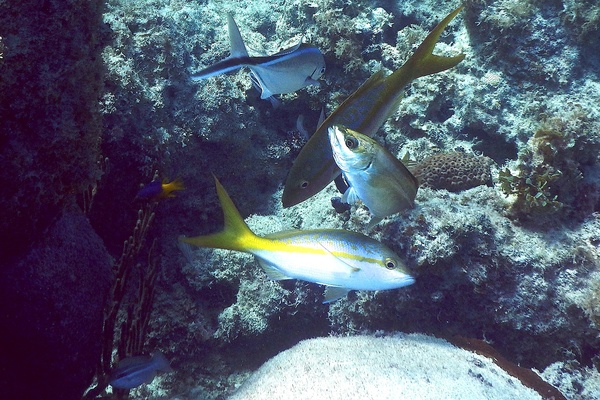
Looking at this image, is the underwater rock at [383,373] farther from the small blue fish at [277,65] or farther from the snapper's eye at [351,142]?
the small blue fish at [277,65]

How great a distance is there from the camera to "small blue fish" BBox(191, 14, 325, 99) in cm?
236

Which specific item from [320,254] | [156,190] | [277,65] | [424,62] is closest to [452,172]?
[424,62]

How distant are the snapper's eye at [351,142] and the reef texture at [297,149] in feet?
4.83

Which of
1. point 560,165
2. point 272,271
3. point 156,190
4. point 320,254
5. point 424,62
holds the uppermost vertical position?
point 424,62

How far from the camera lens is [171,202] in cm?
429

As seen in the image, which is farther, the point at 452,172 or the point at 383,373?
the point at 452,172

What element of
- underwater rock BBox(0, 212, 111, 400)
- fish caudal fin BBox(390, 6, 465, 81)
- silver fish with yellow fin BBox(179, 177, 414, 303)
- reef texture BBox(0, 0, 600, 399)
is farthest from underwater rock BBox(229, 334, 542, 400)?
fish caudal fin BBox(390, 6, 465, 81)

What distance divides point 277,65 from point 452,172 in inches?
89.8

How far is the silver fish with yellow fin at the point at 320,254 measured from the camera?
2.03 metres

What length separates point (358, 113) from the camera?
7.50 feet

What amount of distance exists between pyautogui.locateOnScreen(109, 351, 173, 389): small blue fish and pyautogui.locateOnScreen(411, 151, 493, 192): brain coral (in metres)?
2.93

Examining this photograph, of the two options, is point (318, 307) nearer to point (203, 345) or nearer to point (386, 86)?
point (203, 345)

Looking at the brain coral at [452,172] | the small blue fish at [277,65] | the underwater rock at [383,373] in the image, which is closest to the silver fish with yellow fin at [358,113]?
the small blue fish at [277,65]

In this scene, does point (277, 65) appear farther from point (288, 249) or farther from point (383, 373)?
point (383, 373)
